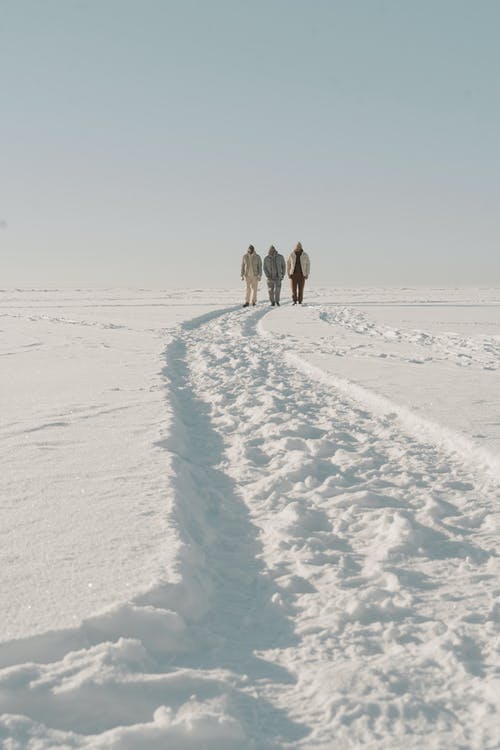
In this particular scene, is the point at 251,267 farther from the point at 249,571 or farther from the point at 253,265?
the point at 249,571

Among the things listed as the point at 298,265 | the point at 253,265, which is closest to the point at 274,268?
the point at 253,265

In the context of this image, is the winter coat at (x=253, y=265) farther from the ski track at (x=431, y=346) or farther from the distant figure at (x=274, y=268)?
the ski track at (x=431, y=346)

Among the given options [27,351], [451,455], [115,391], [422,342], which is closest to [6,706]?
[451,455]

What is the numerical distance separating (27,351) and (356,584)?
9171 millimetres

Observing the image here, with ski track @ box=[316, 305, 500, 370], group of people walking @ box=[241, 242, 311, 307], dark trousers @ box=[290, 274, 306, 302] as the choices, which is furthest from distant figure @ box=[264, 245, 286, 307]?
ski track @ box=[316, 305, 500, 370]

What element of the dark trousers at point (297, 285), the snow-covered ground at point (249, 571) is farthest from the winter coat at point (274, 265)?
the snow-covered ground at point (249, 571)

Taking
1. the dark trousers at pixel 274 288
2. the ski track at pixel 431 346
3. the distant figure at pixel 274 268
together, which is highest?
the distant figure at pixel 274 268

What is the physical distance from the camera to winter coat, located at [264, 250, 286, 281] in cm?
2295

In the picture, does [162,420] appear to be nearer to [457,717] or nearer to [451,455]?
[451,455]

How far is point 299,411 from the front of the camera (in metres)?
6.20

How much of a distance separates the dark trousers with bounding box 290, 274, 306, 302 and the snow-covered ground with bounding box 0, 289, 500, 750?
17.3m

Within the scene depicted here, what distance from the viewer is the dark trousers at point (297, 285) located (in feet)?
78.0

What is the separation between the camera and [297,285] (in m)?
24.4

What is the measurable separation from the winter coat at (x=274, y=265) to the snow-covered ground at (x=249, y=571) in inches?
654
